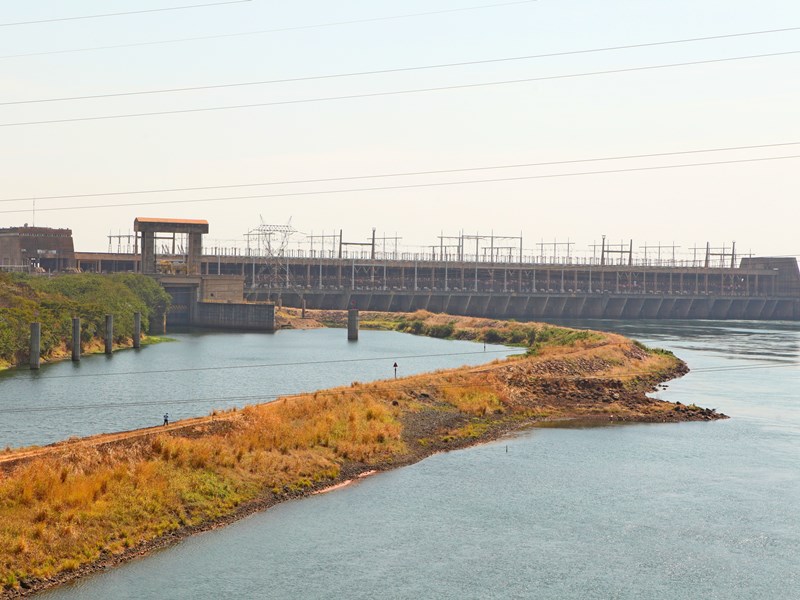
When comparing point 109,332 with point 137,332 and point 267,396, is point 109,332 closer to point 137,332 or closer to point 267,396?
point 137,332

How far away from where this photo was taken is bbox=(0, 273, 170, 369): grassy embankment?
291 ft

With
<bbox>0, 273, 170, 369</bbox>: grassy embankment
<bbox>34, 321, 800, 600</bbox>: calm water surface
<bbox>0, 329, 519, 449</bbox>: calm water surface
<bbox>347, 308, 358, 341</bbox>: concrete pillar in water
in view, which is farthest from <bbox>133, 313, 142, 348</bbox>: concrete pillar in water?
<bbox>34, 321, 800, 600</bbox>: calm water surface

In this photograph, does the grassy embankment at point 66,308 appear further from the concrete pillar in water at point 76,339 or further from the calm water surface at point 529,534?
the calm water surface at point 529,534

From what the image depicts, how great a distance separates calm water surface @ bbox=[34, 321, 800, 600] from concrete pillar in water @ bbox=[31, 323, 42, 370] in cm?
4702

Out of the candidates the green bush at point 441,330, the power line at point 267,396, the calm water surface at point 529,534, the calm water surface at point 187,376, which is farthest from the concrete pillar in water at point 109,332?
the green bush at point 441,330

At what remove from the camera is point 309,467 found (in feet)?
154

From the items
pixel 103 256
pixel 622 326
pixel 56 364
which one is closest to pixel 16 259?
pixel 103 256

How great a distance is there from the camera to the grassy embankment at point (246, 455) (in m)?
34.0

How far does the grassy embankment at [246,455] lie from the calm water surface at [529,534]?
1.47m

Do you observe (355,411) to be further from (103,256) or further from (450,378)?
(103,256)

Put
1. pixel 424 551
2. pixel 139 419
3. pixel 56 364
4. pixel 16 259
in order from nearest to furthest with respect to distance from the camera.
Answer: pixel 424 551
pixel 139 419
pixel 56 364
pixel 16 259

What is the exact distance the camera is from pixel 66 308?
102312 millimetres

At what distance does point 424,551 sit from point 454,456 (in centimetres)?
1750

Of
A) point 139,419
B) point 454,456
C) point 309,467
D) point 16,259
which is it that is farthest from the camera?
point 16,259
